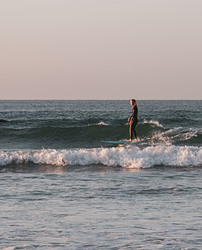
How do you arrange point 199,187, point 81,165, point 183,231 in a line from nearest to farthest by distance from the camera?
point 183,231 < point 199,187 < point 81,165

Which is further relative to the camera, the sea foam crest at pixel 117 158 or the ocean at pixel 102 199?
the sea foam crest at pixel 117 158

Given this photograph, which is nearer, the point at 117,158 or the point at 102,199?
the point at 102,199

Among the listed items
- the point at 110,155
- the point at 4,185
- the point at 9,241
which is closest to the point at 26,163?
the point at 110,155

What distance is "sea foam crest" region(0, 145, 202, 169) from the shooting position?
14914 millimetres

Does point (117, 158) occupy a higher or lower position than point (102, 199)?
higher

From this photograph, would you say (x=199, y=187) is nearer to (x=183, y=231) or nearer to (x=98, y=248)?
(x=183, y=231)

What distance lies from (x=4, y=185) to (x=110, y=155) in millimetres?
5479

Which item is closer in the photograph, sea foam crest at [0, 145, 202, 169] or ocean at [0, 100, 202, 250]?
ocean at [0, 100, 202, 250]

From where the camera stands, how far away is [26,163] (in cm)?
1551

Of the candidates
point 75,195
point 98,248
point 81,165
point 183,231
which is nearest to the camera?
point 98,248

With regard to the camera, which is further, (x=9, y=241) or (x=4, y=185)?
(x=4, y=185)

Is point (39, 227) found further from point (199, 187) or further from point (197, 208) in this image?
point (199, 187)

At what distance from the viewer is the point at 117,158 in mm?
15266

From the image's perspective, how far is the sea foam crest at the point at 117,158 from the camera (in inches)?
587
